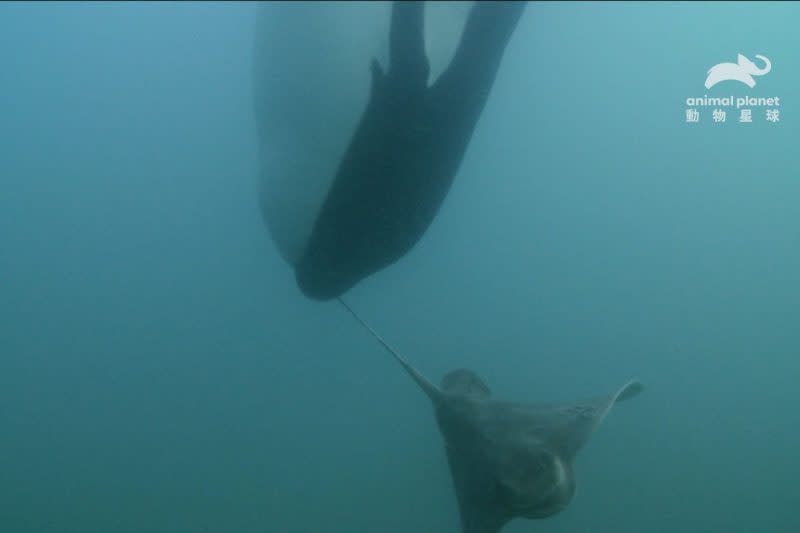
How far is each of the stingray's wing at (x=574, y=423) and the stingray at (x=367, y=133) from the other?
1.54 metres

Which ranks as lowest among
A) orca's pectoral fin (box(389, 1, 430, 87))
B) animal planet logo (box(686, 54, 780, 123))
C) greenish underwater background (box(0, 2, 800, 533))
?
greenish underwater background (box(0, 2, 800, 533))

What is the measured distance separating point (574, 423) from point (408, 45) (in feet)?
7.61

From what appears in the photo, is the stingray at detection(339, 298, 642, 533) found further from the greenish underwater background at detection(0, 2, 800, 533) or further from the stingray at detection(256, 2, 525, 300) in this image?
the greenish underwater background at detection(0, 2, 800, 533)

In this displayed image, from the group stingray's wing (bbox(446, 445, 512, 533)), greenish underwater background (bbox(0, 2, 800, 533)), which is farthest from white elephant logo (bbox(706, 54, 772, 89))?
stingray's wing (bbox(446, 445, 512, 533))

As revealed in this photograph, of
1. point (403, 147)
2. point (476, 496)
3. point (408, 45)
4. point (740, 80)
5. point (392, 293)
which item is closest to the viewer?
point (408, 45)

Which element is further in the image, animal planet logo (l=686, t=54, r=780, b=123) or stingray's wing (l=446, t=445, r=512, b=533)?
animal planet logo (l=686, t=54, r=780, b=123)

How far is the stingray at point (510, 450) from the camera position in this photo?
314 cm

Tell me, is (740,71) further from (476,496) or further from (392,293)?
(476,496)

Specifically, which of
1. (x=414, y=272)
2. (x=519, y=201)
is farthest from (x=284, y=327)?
(x=519, y=201)

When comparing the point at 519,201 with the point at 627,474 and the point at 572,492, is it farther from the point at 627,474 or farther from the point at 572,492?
the point at 572,492

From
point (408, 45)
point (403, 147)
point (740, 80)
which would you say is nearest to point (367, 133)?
point (403, 147)

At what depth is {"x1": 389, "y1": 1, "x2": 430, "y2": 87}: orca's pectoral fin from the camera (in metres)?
3.17

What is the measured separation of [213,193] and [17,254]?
10.1 ft

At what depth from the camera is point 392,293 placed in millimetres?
8227
